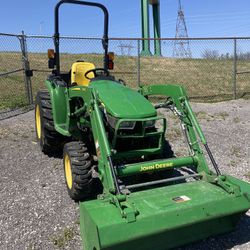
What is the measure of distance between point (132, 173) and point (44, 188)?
4.82 ft

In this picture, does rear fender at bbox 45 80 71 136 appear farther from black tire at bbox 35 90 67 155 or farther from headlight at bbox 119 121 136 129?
headlight at bbox 119 121 136 129

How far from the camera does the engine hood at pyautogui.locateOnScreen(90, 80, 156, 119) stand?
159 inches

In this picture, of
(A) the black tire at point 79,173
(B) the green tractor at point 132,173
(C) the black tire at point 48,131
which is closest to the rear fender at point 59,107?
(B) the green tractor at point 132,173

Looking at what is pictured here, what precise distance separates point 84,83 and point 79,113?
110cm

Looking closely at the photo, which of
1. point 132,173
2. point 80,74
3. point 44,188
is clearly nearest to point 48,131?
point 80,74

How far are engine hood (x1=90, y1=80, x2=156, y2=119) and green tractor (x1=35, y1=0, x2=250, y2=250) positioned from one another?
1 centimetres

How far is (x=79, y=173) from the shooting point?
4.04 meters

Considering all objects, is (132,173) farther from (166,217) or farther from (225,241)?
(225,241)

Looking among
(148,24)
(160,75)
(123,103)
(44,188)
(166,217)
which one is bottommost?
(44,188)

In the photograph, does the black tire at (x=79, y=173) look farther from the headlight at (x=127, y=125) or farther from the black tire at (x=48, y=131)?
the black tire at (x=48, y=131)

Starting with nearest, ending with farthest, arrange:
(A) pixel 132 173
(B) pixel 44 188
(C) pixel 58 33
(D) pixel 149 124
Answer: (A) pixel 132 173, (D) pixel 149 124, (B) pixel 44 188, (C) pixel 58 33

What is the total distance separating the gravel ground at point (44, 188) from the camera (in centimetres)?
363

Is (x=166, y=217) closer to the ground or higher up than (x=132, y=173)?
closer to the ground

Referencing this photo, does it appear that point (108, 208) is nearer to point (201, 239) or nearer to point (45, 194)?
point (201, 239)
